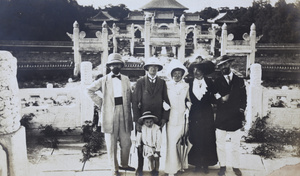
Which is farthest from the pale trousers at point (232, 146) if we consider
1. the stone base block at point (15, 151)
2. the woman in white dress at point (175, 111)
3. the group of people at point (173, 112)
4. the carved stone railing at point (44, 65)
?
the stone base block at point (15, 151)

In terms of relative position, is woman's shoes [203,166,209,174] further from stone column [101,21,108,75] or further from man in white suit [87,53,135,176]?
stone column [101,21,108,75]

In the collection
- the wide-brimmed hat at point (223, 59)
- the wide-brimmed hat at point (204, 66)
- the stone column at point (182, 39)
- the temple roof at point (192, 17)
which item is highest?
the temple roof at point (192, 17)

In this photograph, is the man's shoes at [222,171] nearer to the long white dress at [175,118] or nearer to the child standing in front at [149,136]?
the long white dress at [175,118]

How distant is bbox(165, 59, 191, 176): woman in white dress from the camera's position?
149 inches

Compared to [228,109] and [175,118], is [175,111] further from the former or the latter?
[228,109]

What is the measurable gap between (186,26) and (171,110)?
136 centimetres

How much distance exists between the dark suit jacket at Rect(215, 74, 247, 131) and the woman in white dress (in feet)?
1.48

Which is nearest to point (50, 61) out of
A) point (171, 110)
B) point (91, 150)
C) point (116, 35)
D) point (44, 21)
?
point (44, 21)

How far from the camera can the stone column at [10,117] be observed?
11.9ft

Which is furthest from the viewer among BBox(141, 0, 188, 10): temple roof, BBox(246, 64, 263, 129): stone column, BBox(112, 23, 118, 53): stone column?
BBox(112, 23, 118, 53): stone column

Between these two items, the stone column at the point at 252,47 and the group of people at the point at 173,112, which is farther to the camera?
the stone column at the point at 252,47

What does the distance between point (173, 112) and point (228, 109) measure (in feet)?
2.42

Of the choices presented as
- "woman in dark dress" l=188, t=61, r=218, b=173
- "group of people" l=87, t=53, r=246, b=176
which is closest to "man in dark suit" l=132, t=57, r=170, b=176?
"group of people" l=87, t=53, r=246, b=176

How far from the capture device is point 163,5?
4.69 metres
